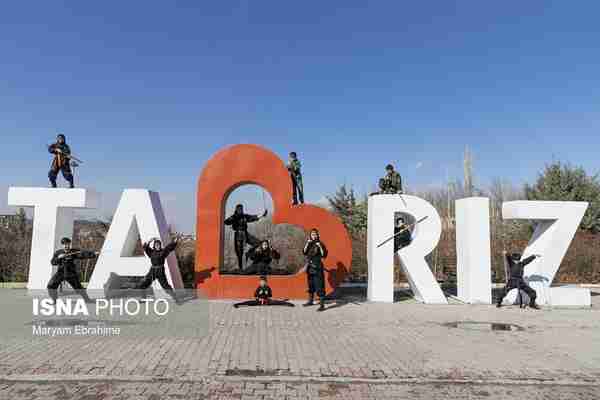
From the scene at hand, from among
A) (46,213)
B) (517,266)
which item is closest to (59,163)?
(46,213)

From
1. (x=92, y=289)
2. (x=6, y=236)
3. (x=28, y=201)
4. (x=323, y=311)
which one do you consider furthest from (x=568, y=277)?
(x=6, y=236)

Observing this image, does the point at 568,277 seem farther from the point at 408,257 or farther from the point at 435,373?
the point at 435,373

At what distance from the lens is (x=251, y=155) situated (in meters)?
10.9

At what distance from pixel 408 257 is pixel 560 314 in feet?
11.6

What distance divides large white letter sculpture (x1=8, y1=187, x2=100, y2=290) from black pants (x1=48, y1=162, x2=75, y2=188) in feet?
1.32

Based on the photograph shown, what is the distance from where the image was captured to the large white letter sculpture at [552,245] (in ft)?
35.3

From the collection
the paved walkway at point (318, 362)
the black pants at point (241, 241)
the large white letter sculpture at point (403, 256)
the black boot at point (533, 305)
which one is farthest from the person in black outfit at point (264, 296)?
the black boot at point (533, 305)

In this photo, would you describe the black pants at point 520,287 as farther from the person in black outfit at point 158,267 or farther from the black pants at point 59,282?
the black pants at point 59,282

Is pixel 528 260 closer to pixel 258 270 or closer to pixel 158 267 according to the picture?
pixel 258 270

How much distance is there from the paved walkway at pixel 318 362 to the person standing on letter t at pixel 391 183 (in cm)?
438

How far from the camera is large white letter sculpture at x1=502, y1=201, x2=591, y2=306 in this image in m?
10.8

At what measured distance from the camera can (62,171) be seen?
1112 cm

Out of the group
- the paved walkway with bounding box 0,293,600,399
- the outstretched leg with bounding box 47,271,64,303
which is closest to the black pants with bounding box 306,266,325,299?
the paved walkway with bounding box 0,293,600,399

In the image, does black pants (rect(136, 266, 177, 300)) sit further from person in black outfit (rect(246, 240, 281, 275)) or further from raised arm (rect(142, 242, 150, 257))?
person in black outfit (rect(246, 240, 281, 275))
